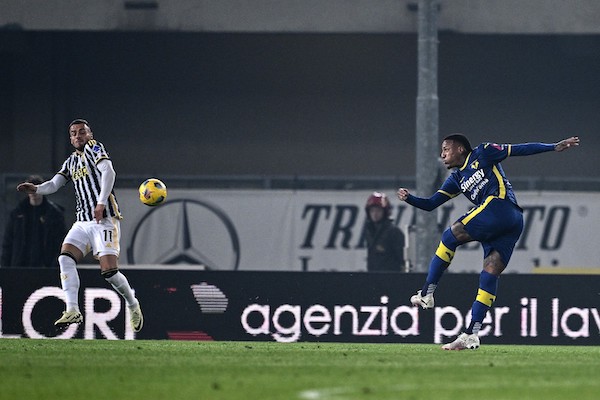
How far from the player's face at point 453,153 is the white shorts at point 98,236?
125 inches

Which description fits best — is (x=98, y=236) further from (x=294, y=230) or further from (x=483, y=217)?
(x=294, y=230)

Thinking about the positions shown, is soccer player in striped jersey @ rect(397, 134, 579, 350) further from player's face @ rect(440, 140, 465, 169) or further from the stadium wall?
the stadium wall

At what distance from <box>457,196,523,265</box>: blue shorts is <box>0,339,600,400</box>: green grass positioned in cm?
98

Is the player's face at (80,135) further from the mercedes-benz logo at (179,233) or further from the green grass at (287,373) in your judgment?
the mercedes-benz logo at (179,233)

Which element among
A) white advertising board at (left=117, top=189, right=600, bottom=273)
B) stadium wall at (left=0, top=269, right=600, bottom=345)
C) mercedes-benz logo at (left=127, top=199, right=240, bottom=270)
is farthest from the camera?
mercedes-benz logo at (left=127, top=199, right=240, bottom=270)

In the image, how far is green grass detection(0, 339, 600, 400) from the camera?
865cm

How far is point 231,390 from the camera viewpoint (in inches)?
344

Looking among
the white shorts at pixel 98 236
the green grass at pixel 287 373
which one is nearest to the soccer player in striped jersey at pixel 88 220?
the white shorts at pixel 98 236

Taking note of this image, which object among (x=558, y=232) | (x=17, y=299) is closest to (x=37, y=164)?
(x=558, y=232)

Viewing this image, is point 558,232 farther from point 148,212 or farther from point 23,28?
point 23,28

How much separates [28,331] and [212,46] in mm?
13282

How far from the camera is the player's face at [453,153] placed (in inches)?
488

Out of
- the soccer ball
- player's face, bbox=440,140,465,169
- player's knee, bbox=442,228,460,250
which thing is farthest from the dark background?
player's knee, bbox=442,228,460,250

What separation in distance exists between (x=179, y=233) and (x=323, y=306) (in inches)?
319
